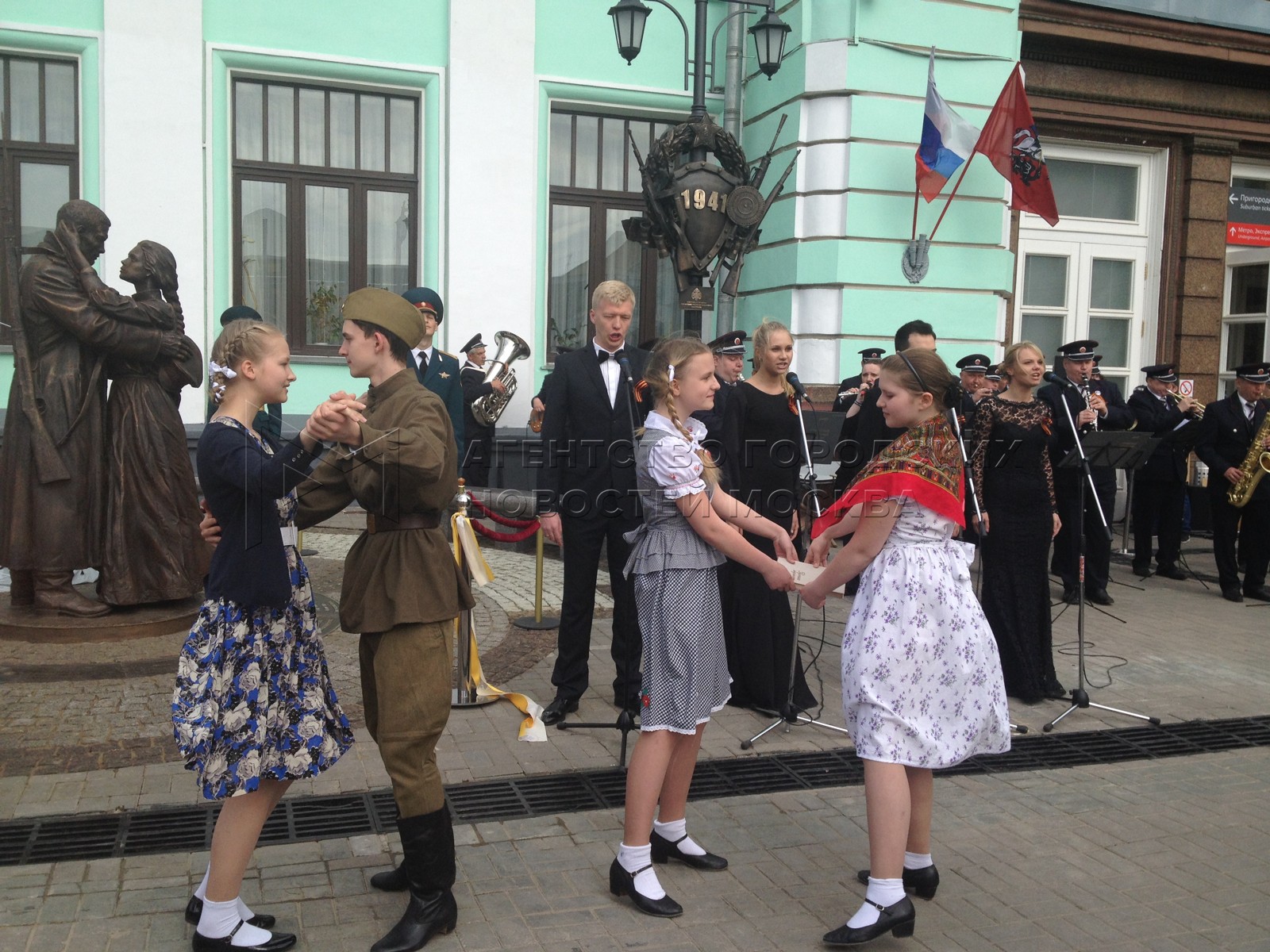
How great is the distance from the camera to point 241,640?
334 cm

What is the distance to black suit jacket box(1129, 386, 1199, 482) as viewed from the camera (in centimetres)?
1040

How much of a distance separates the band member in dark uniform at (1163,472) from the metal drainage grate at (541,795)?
15.8ft

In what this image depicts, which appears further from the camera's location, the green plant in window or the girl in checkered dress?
the green plant in window

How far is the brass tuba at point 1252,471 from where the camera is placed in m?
9.78

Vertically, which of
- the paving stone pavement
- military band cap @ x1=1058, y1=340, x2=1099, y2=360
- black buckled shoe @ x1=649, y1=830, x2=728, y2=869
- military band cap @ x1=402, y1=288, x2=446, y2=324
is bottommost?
the paving stone pavement

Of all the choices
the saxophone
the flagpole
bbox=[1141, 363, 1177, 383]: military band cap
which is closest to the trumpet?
bbox=[1141, 363, 1177, 383]: military band cap

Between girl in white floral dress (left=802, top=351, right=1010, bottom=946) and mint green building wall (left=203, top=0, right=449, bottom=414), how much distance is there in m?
8.74

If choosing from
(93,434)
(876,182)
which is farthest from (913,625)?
(876,182)

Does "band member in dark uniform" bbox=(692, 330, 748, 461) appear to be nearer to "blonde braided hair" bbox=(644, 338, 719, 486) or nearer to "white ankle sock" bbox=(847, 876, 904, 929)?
"blonde braided hair" bbox=(644, 338, 719, 486)

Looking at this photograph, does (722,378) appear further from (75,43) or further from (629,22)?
(75,43)

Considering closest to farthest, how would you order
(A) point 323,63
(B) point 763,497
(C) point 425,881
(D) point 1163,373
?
(C) point 425,881
(B) point 763,497
(D) point 1163,373
(A) point 323,63

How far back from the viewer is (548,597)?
8688mm

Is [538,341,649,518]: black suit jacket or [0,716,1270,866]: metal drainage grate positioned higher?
[538,341,649,518]: black suit jacket

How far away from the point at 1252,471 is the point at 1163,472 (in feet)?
2.53
